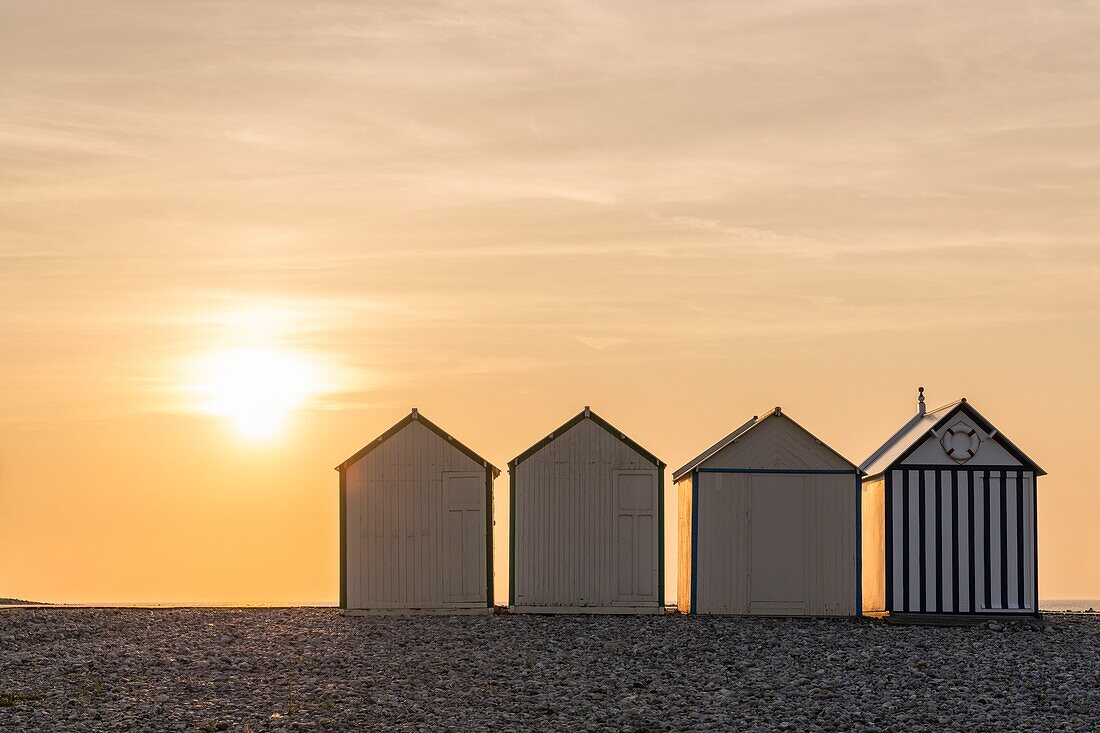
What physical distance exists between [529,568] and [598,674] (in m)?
7.04

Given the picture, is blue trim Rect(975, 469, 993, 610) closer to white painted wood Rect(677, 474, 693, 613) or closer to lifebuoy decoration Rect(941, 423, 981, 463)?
lifebuoy decoration Rect(941, 423, 981, 463)

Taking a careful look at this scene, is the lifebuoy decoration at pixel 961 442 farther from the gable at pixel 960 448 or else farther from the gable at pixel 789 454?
the gable at pixel 789 454

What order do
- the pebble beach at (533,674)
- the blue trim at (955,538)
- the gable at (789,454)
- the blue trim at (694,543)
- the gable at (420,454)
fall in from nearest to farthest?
the pebble beach at (533,674) → the blue trim at (955,538) → the blue trim at (694,543) → the gable at (420,454) → the gable at (789,454)

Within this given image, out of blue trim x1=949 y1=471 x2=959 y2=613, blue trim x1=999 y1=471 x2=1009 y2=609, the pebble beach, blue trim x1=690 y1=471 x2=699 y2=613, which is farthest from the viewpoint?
blue trim x1=690 y1=471 x2=699 y2=613

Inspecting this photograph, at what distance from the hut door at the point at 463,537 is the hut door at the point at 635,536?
2.75 m

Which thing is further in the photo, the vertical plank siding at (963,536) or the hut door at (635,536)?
the hut door at (635,536)

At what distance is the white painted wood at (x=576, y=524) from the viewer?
31.6m

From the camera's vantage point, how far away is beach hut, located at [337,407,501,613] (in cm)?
3148

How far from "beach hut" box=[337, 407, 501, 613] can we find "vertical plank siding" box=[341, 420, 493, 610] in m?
0.02

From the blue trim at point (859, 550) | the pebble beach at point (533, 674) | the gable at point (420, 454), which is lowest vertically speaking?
the pebble beach at point (533, 674)

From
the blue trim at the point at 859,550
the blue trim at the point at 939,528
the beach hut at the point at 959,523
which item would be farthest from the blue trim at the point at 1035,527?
the blue trim at the point at 859,550

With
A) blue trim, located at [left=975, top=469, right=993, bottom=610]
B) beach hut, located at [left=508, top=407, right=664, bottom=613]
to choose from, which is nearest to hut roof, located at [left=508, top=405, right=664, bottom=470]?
beach hut, located at [left=508, top=407, right=664, bottom=613]

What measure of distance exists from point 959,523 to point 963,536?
270mm

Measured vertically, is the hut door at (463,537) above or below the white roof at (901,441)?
below
